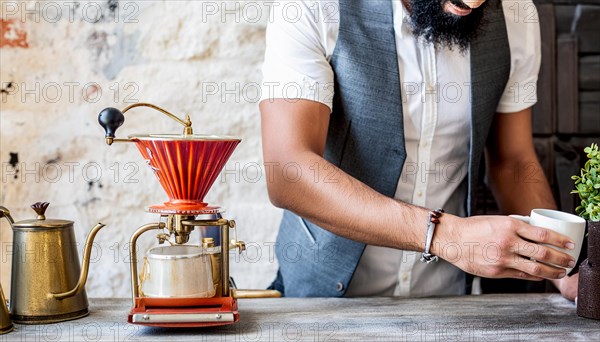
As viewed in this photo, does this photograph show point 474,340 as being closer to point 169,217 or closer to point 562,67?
point 169,217

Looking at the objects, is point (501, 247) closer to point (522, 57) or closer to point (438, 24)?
point (438, 24)

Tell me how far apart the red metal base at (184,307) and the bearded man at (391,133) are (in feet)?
1.00

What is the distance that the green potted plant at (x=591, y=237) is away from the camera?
1142mm

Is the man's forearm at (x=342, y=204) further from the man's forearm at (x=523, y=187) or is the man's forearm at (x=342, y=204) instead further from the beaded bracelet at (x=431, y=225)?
the man's forearm at (x=523, y=187)

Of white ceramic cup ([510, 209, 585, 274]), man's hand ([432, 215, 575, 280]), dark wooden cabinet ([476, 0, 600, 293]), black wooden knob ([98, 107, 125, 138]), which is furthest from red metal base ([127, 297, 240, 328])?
dark wooden cabinet ([476, 0, 600, 293])

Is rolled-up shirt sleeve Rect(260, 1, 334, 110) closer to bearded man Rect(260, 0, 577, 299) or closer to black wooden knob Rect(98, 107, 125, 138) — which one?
bearded man Rect(260, 0, 577, 299)

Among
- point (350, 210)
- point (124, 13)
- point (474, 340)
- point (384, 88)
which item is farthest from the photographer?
point (124, 13)

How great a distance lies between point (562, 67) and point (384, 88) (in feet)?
2.05

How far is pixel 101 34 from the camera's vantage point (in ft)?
5.81

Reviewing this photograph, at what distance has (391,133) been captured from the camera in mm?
1444

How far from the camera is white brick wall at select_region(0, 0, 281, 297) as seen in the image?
69.2 inches

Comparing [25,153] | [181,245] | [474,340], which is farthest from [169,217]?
[25,153]

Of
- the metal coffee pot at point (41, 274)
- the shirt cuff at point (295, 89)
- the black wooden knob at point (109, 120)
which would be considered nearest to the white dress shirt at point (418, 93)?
the shirt cuff at point (295, 89)

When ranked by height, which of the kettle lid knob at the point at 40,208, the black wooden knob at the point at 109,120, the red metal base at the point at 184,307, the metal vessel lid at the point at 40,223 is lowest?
the red metal base at the point at 184,307
